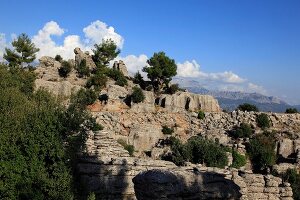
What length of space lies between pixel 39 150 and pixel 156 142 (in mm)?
38953

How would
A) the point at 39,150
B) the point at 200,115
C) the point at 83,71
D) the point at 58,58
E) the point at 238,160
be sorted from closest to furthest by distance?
the point at 39,150 → the point at 238,160 → the point at 200,115 → the point at 83,71 → the point at 58,58

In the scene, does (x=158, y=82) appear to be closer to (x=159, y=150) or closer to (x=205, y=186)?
(x=159, y=150)

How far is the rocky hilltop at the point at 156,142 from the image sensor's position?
21734mm

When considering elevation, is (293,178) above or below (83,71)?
below

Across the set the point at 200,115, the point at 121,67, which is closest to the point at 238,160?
the point at 200,115

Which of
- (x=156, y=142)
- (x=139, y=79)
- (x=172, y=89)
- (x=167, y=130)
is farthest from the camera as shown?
(x=139, y=79)

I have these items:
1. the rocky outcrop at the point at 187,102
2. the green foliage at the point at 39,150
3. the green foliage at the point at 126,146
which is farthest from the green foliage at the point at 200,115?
the green foliage at the point at 39,150

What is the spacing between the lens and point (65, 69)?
9575cm

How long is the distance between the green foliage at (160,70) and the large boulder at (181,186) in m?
74.8

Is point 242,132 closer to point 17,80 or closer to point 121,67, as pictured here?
point 121,67

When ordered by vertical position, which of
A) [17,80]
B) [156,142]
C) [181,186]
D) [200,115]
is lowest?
[156,142]

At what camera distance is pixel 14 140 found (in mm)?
35250

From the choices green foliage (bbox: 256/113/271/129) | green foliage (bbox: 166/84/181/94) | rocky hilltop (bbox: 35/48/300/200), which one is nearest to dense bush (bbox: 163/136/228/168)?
rocky hilltop (bbox: 35/48/300/200)

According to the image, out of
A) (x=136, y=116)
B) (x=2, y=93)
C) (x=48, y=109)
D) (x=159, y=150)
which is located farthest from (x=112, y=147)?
(x=136, y=116)
